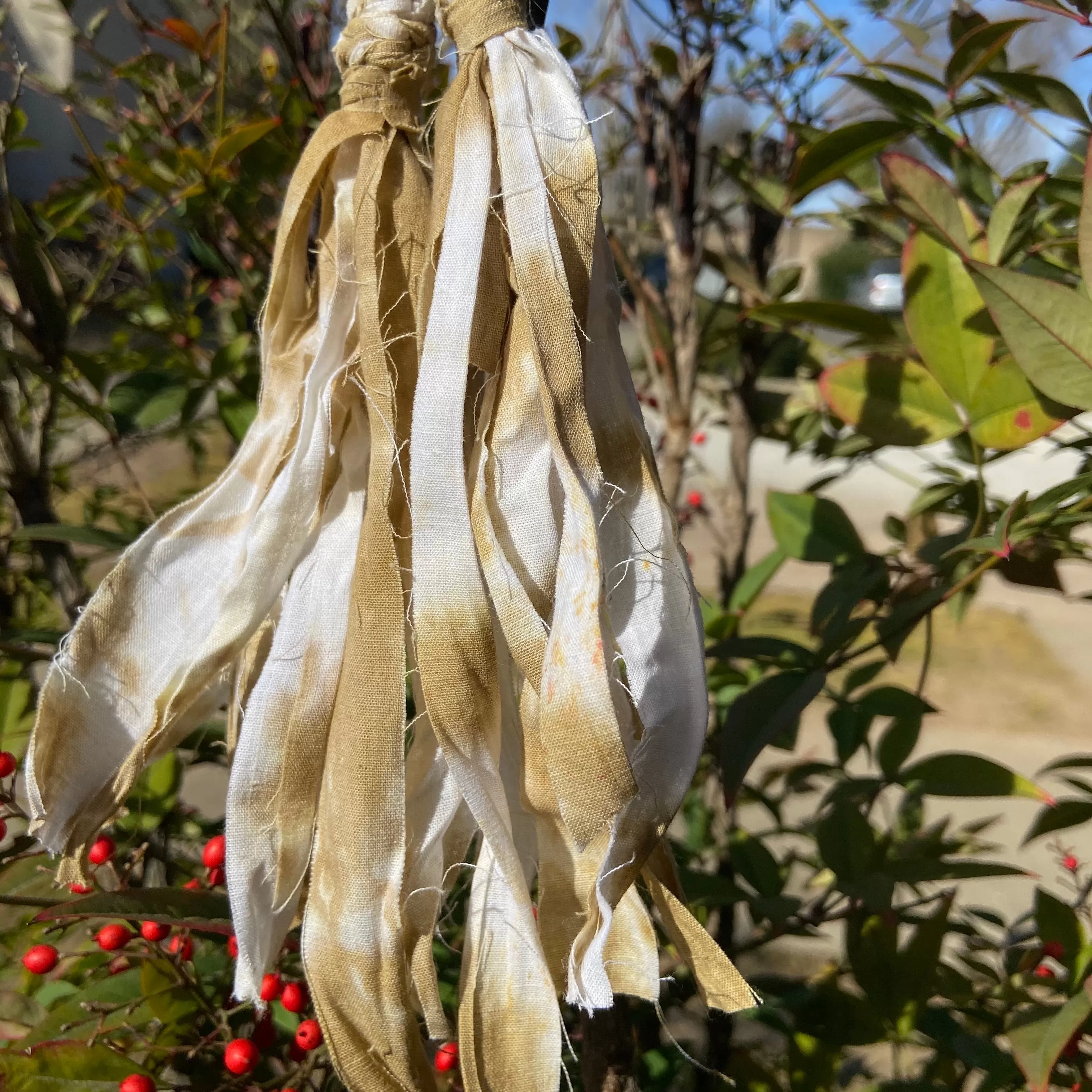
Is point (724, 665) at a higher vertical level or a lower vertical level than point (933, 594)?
lower

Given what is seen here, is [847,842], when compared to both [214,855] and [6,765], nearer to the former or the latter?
[214,855]

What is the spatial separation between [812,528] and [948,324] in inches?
7.3

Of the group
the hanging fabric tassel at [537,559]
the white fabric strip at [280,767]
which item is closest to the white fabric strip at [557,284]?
the hanging fabric tassel at [537,559]

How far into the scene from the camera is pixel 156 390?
2.04 feet

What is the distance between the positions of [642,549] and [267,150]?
0.62 meters

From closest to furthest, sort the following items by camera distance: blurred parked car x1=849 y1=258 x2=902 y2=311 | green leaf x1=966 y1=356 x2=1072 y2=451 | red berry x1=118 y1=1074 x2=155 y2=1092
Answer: red berry x1=118 y1=1074 x2=155 y2=1092
green leaf x1=966 y1=356 x2=1072 y2=451
blurred parked car x1=849 y1=258 x2=902 y2=311

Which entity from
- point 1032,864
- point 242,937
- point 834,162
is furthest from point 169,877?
point 1032,864

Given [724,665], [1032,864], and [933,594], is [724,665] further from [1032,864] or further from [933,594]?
[1032,864]

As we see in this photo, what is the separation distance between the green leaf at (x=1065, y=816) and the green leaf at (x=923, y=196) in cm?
40

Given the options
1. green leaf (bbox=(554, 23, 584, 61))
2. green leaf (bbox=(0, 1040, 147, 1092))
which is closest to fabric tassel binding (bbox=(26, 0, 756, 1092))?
green leaf (bbox=(0, 1040, 147, 1092))

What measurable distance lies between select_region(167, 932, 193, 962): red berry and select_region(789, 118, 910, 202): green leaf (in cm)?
54

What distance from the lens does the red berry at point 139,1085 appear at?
357 millimetres

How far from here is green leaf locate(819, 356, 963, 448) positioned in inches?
20.7

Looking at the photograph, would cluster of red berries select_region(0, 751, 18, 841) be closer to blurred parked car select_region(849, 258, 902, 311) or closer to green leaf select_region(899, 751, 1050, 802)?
green leaf select_region(899, 751, 1050, 802)
